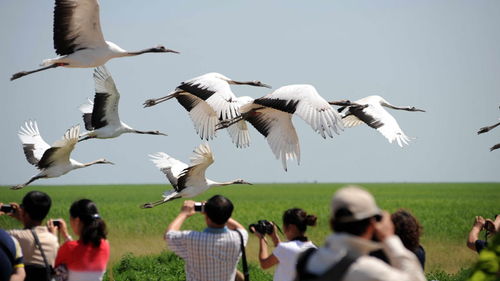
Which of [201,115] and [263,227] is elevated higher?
[263,227]

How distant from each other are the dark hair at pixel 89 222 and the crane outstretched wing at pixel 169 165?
7.42 metres

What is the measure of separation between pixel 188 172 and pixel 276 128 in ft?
4.70

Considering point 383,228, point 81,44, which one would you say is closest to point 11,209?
point 383,228

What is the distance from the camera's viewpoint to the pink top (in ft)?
17.7

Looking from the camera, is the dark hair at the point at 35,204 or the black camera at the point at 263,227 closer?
the dark hair at the point at 35,204

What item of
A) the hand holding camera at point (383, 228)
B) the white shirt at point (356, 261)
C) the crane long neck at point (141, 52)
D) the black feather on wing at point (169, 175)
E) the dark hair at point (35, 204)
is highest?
the hand holding camera at point (383, 228)

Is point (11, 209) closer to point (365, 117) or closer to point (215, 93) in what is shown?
point (215, 93)

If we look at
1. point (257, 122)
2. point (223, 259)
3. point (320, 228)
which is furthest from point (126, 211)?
point (223, 259)

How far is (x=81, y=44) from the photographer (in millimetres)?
11797

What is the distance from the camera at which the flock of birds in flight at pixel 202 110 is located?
10883 mm

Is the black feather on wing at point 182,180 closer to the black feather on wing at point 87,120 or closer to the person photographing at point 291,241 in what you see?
the black feather on wing at point 87,120

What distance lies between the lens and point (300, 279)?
384 centimetres

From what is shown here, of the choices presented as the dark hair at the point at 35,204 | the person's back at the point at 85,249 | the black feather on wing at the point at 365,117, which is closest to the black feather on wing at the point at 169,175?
the black feather on wing at the point at 365,117

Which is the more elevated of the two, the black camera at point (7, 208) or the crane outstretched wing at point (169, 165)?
the black camera at point (7, 208)
